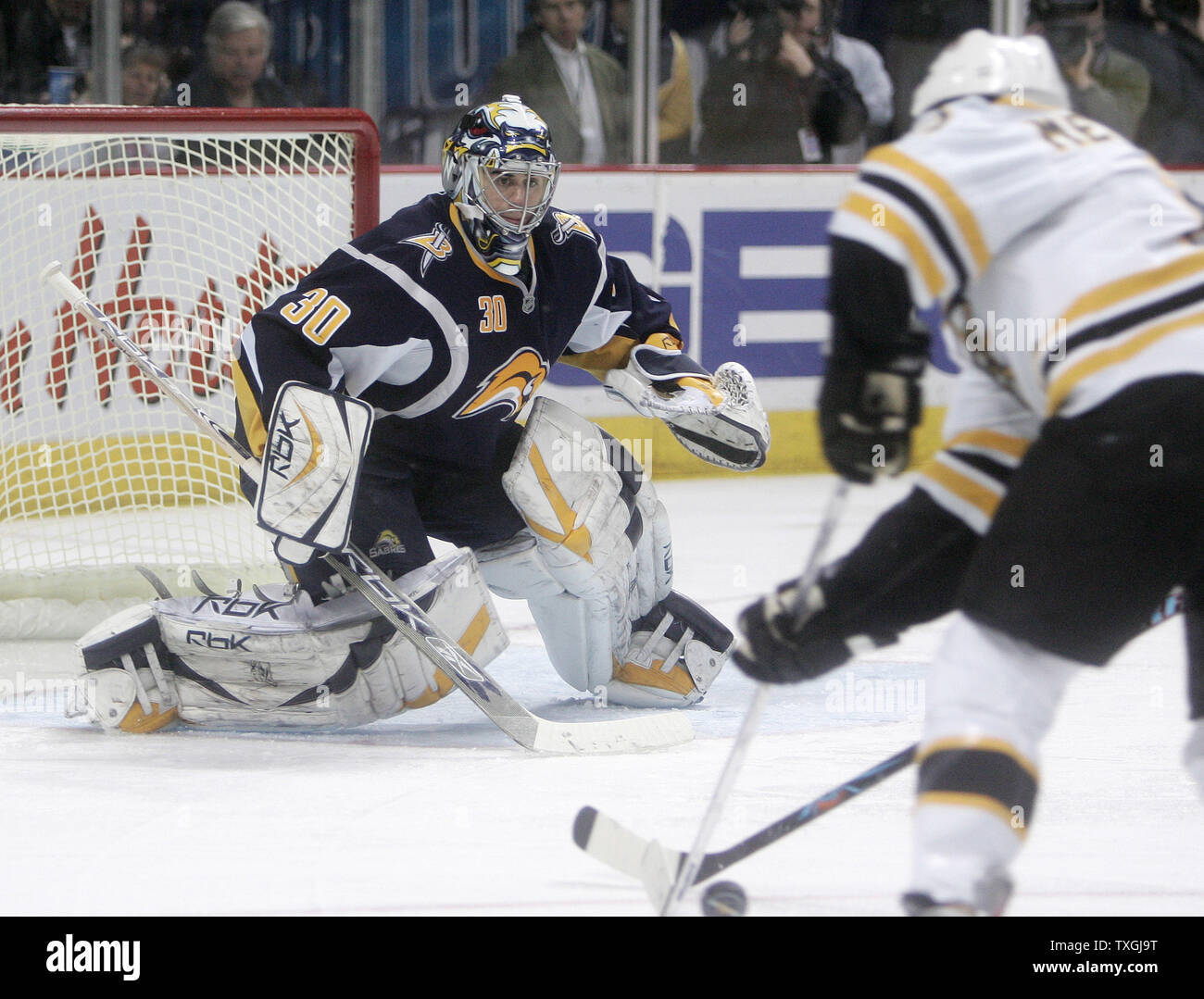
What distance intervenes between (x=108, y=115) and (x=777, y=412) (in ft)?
9.79

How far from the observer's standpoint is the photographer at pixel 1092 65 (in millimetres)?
6398

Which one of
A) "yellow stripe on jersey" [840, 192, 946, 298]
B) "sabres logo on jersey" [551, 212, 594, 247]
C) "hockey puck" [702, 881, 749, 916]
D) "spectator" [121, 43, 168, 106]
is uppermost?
"spectator" [121, 43, 168, 106]

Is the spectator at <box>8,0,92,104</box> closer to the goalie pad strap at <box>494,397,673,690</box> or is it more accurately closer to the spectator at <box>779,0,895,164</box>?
the spectator at <box>779,0,895,164</box>

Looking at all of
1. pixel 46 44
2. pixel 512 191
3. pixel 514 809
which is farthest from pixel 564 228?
pixel 46 44

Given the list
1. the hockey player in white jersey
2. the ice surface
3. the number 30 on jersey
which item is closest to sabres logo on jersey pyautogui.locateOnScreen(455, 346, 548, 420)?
the number 30 on jersey

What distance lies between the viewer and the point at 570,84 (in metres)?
5.86

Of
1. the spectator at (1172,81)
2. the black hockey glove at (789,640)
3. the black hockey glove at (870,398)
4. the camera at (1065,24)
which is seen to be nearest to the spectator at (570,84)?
the camera at (1065,24)

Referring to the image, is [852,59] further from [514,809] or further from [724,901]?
[724,901]

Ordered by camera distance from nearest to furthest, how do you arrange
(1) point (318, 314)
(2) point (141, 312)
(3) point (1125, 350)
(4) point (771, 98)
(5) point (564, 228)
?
(3) point (1125, 350)
(1) point (318, 314)
(5) point (564, 228)
(2) point (141, 312)
(4) point (771, 98)

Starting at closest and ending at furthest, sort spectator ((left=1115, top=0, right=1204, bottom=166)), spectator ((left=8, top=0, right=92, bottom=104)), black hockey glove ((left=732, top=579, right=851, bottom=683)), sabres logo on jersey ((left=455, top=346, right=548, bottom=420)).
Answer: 1. black hockey glove ((left=732, top=579, right=851, bottom=683))
2. sabres logo on jersey ((left=455, top=346, right=548, bottom=420))
3. spectator ((left=8, top=0, right=92, bottom=104))
4. spectator ((left=1115, top=0, right=1204, bottom=166))

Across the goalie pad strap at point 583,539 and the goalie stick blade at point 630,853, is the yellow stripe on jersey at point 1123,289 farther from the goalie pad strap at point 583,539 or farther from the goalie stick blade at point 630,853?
the goalie pad strap at point 583,539

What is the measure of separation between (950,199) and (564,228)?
161 cm

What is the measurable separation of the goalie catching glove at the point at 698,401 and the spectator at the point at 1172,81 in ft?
12.3

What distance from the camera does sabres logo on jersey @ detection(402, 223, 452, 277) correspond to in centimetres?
310
